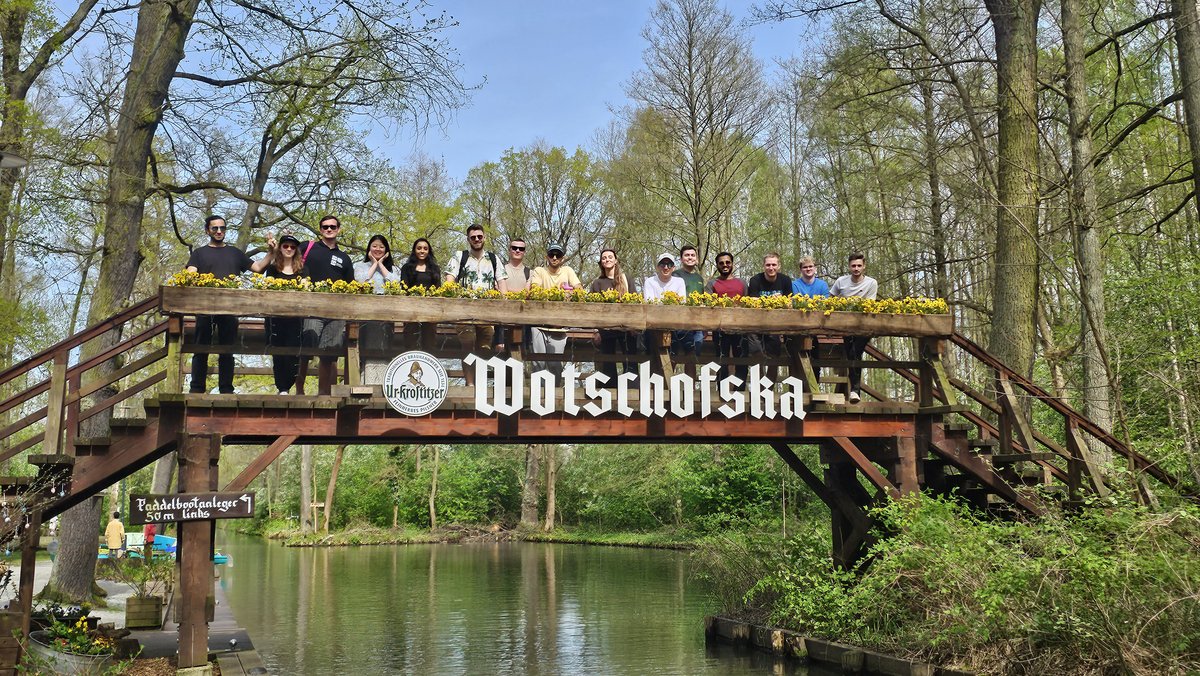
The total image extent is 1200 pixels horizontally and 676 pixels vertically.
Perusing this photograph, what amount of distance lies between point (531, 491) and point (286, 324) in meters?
32.2

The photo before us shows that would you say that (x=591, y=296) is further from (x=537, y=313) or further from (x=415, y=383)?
(x=415, y=383)

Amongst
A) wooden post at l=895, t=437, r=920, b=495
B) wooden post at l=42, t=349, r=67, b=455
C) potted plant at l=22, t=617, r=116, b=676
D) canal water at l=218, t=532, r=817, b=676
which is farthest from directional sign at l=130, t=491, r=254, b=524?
wooden post at l=895, t=437, r=920, b=495

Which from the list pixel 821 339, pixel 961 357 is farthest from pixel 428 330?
pixel 961 357

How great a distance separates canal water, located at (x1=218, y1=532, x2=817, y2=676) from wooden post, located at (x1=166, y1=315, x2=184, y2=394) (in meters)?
3.92

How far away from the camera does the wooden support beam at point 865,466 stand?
12.5 m

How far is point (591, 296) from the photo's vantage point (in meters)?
11.8

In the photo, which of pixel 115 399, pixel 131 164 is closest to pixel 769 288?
pixel 115 399

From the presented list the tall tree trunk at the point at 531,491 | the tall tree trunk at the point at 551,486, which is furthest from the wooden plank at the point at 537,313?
the tall tree trunk at the point at 531,491

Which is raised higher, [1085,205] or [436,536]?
[1085,205]

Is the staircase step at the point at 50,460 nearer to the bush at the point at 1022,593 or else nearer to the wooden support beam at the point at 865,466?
the bush at the point at 1022,593

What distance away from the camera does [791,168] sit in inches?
1292

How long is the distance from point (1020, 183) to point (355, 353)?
946cm

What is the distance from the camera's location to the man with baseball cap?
12133 millimetres

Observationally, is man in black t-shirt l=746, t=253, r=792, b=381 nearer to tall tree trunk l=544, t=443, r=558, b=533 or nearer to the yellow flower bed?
the yellow flower bed
